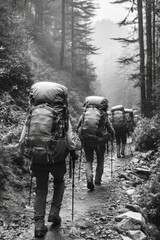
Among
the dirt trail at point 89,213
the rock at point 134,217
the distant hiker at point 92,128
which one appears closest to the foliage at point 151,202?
the dirt trail at point 89,213

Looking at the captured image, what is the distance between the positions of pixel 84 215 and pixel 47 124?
91.3 inches

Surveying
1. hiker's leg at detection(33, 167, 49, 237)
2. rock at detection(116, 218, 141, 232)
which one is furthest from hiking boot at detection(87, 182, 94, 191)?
hiker's leg at detection(33, 167, 49, 237)

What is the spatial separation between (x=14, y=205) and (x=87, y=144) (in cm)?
254

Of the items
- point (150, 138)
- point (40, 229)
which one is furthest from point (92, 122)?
point (150, 138)

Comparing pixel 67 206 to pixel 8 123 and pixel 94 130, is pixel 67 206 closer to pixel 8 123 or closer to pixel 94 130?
pixel 94 130

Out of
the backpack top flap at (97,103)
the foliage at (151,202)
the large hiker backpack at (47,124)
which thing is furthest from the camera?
the backpack top flap at (97,103)

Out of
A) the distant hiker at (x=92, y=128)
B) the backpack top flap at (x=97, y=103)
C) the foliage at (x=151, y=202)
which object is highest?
the backpack top flap at (x=97, y=103)

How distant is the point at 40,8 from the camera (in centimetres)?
3519

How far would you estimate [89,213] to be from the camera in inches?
228

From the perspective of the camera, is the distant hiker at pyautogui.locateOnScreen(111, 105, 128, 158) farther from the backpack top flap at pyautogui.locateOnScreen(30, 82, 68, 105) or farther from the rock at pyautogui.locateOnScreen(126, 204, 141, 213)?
the backpack top flap at pyautogui.locateOnScreen(30, 82, 68, 105)

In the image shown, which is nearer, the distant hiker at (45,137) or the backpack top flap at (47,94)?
the distant hiker at (45,137)

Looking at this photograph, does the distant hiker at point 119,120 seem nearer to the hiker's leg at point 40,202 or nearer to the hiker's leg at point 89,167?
the hiker's leg at point 89,167

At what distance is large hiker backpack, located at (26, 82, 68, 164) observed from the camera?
434 centimetres

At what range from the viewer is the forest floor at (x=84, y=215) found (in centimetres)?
470
